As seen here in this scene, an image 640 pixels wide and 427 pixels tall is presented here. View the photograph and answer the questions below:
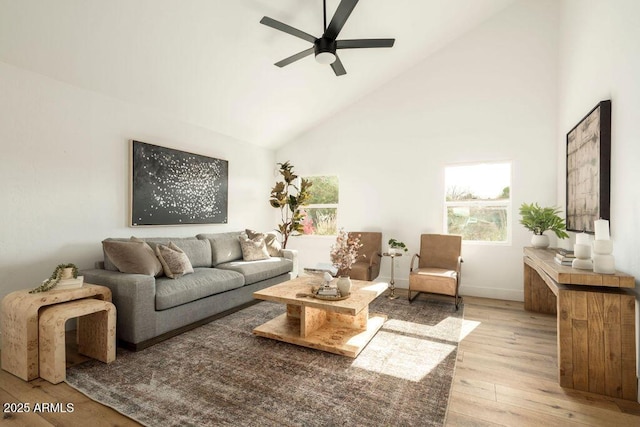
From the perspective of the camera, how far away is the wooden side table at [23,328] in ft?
6.92

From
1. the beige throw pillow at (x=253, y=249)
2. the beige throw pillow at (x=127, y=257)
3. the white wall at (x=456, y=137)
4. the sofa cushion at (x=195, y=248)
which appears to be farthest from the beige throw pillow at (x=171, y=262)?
the white wall at (x=456, y=137)

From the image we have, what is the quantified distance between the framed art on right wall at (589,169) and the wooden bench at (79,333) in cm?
408

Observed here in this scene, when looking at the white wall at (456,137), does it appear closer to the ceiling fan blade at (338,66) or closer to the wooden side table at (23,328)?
the ceiling fan blade at (338,66)

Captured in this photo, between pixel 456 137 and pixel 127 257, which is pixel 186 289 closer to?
pixel 127 257

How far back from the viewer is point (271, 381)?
2.14 metres

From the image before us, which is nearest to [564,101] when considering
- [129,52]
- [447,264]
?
[447,264]

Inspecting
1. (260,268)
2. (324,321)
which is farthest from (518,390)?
(260,268)

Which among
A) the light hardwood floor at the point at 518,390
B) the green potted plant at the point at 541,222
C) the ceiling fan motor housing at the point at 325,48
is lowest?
the light hardwood floor at the point at 518,390

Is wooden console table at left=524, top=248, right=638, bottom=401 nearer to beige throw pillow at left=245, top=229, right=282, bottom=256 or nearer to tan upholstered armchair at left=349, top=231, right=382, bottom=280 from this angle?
tan upholstered armchair at left=349, top=231, right=382, bottom=280

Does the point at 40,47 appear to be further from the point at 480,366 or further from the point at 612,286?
the point at 612,286

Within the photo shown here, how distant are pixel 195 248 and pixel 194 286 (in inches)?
36.2

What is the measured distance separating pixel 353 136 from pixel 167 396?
4.62 m

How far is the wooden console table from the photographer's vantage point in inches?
78.1

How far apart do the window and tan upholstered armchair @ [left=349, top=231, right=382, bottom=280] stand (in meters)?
1.13
